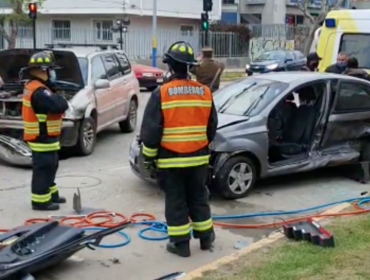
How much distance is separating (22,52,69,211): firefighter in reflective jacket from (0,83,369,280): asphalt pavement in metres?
0.27

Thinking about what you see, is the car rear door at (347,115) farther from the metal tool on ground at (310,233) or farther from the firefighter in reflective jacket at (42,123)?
the firefighter in reflective jacket at (42,123)

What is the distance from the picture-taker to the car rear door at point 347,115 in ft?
27.6

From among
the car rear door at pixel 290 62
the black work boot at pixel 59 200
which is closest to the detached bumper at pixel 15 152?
the black work boot at pixel 59 200

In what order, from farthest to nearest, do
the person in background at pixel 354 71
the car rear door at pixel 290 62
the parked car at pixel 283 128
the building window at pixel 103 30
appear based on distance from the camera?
the building window at pixel 103 30, the car rear door at pixel 290 62, the person in background at pixel 354 71, the parked car at pixel 283 128

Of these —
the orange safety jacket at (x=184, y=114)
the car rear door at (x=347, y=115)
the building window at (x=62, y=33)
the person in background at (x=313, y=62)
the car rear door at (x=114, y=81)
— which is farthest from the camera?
the building window at (x=62, y=33)

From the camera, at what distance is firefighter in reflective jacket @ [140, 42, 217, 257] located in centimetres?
533

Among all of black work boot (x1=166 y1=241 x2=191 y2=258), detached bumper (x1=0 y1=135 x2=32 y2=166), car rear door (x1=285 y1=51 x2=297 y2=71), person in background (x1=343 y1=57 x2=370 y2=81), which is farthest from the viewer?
car rear door (x1=285 y1=51 x2=297 y2=71)

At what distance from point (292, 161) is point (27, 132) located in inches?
131

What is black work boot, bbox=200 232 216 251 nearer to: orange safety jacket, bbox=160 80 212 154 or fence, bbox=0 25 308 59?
orange safety jacket, bbox=160 80 212 154

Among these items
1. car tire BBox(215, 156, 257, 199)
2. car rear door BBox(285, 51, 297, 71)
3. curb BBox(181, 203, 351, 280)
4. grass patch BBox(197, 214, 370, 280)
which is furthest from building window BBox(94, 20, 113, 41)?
grass patch BBox(197, 214, 370, 280)

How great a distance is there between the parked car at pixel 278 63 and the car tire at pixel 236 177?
20433 millimetres

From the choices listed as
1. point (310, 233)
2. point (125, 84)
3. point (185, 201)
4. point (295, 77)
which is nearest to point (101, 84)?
point (125, 84)

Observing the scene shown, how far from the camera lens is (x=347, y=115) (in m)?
8.53

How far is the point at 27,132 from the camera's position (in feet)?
22.9
